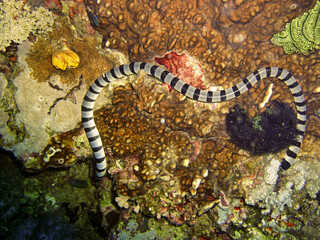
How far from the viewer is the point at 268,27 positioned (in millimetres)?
3365

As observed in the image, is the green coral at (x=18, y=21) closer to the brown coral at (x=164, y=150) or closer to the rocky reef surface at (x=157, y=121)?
the rocky reef surface at (x=157, y=121)

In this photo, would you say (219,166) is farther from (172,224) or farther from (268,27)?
(268,27)

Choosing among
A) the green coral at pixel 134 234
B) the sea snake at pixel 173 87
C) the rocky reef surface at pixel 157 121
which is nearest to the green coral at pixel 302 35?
the rocky reef surface at pixel 157 121

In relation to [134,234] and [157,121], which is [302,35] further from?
[134,234]

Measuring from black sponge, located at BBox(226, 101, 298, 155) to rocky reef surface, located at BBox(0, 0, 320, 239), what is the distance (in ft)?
0.49

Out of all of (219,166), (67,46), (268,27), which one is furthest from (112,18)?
(219,166)

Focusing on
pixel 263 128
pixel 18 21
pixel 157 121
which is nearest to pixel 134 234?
pixel 157 121

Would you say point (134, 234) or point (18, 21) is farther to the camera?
point (134, 234)

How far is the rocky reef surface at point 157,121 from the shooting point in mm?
3053

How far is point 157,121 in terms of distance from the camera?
3.31 m

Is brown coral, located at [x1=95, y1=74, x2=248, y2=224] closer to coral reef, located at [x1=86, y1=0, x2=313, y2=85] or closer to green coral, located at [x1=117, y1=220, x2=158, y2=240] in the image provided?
green coral, located at [x1=117, y1=220, x2=158, y2=240]

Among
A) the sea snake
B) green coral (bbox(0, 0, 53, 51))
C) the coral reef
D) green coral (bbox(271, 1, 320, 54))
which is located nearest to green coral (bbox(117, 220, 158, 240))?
the sea snake

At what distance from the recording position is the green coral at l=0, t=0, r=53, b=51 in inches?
104

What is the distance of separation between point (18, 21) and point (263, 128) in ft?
15.8
